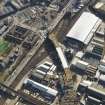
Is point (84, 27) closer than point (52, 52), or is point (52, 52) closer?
point (52, 52)

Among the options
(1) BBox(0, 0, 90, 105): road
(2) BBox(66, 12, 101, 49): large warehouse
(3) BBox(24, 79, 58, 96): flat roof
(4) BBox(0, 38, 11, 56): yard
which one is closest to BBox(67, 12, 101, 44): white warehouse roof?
(2) BBox(66, 12, 101, 49): large warehouse

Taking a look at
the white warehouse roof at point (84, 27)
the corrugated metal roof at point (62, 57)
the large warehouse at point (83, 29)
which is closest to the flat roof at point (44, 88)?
the corrugated metal roof at point (62, 57)

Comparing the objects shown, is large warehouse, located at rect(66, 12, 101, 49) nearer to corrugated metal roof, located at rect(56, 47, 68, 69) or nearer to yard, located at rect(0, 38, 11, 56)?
corrugated metal roof, located at rect(56, 47, 68, 69)

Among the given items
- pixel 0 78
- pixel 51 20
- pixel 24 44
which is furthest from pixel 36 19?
pixel 0 78

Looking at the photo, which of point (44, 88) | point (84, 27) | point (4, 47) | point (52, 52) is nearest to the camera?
point (44, 88)

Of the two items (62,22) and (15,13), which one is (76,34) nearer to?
(62,22)

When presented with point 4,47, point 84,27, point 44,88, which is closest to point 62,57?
Answer: point 44,88

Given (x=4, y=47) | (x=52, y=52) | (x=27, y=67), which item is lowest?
(x=52, y=52)

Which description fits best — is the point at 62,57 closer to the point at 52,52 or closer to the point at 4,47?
the point at 52,52

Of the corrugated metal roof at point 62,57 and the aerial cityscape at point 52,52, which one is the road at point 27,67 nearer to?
the aerial cityscape at point 52,52
